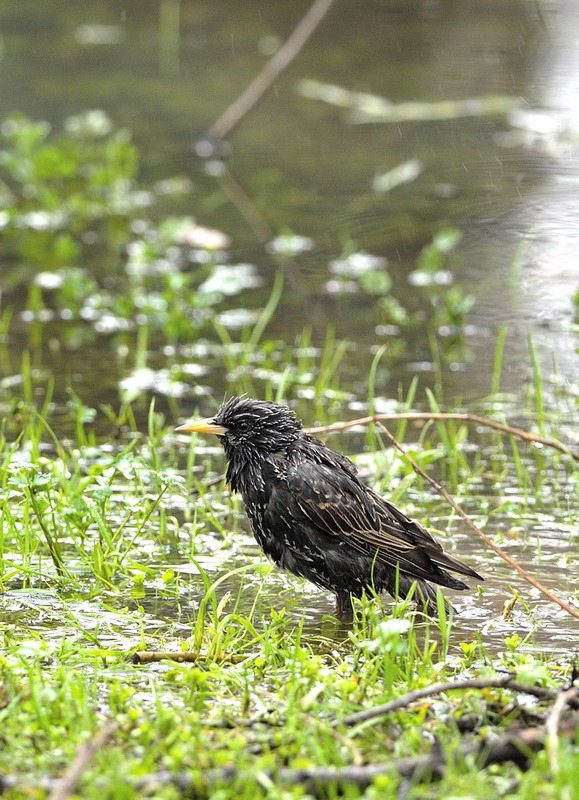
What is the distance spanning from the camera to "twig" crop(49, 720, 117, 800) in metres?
3.07

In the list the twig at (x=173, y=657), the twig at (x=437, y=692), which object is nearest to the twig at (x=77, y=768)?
the twig at (x=437, y=692)

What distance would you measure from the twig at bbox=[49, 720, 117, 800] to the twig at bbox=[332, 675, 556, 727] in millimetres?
715

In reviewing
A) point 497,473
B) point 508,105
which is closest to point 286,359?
point 497,473

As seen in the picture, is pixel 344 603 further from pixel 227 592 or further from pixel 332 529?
pixel 227 592

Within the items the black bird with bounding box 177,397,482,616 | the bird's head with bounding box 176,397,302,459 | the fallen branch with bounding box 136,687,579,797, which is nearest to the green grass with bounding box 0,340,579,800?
the fallen branch with bounding box 136,687,579,797

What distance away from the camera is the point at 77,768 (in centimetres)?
312

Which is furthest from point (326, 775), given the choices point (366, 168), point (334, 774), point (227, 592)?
point (366, 168)

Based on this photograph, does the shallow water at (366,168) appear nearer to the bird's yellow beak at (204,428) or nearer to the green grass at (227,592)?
the green grass at (227,592)

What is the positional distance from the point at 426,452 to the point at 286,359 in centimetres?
193

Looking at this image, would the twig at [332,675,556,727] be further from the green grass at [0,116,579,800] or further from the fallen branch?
the fallen branch

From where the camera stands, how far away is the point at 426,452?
6238 mm

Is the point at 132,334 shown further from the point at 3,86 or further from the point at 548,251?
the point at 3,86

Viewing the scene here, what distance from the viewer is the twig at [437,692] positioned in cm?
360

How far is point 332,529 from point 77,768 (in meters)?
2.10
